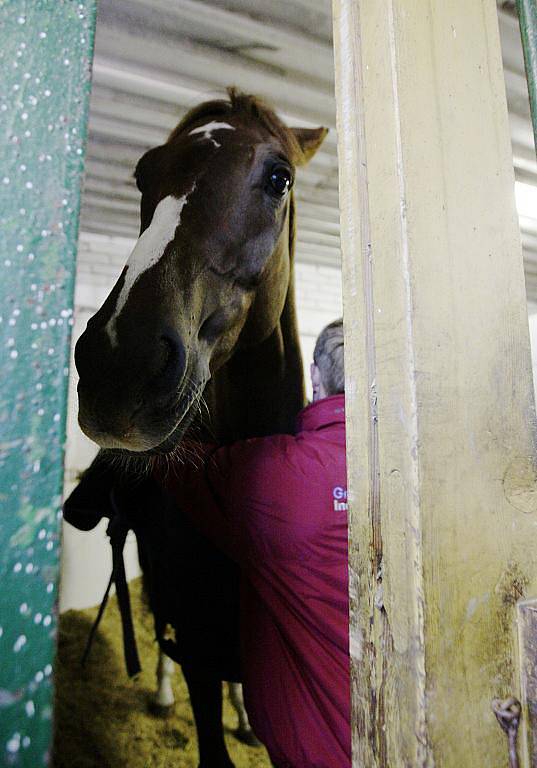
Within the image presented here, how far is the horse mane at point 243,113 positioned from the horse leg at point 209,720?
1796 millimetres

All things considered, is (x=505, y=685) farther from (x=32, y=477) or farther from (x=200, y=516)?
(x=200, y=516)

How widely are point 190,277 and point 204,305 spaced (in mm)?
92

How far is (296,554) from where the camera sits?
106 cm

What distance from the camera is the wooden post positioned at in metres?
0.44

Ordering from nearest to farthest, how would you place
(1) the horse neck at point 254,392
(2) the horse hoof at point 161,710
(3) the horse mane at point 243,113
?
(3) the horse mane at point 243,113 → (1) the horse neck at point 254,392 → (2) the horse hoof at point 161,710

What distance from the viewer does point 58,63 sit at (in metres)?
0.39

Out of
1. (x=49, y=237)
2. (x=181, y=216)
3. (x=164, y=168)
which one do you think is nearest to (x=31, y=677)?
(x=49, y=237)

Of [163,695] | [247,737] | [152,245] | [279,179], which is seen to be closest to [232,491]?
[152,245]

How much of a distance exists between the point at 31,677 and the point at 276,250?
4.71 feet

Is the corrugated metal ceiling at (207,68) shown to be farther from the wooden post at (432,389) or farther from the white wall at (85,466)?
the wooden post at (432,389)

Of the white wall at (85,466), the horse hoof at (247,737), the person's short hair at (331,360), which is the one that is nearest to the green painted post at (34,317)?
the person's short hair at (331,360)

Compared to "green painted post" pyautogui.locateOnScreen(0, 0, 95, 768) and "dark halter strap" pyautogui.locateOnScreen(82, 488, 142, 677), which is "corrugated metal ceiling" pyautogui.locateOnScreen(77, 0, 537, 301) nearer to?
"green painted post" pyautogui.locateOnScreen(0, 0, 95, 768)

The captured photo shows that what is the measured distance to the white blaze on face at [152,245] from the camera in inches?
42.5

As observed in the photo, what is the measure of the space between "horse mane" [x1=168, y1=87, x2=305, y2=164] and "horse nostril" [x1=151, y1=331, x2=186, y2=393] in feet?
3.01
